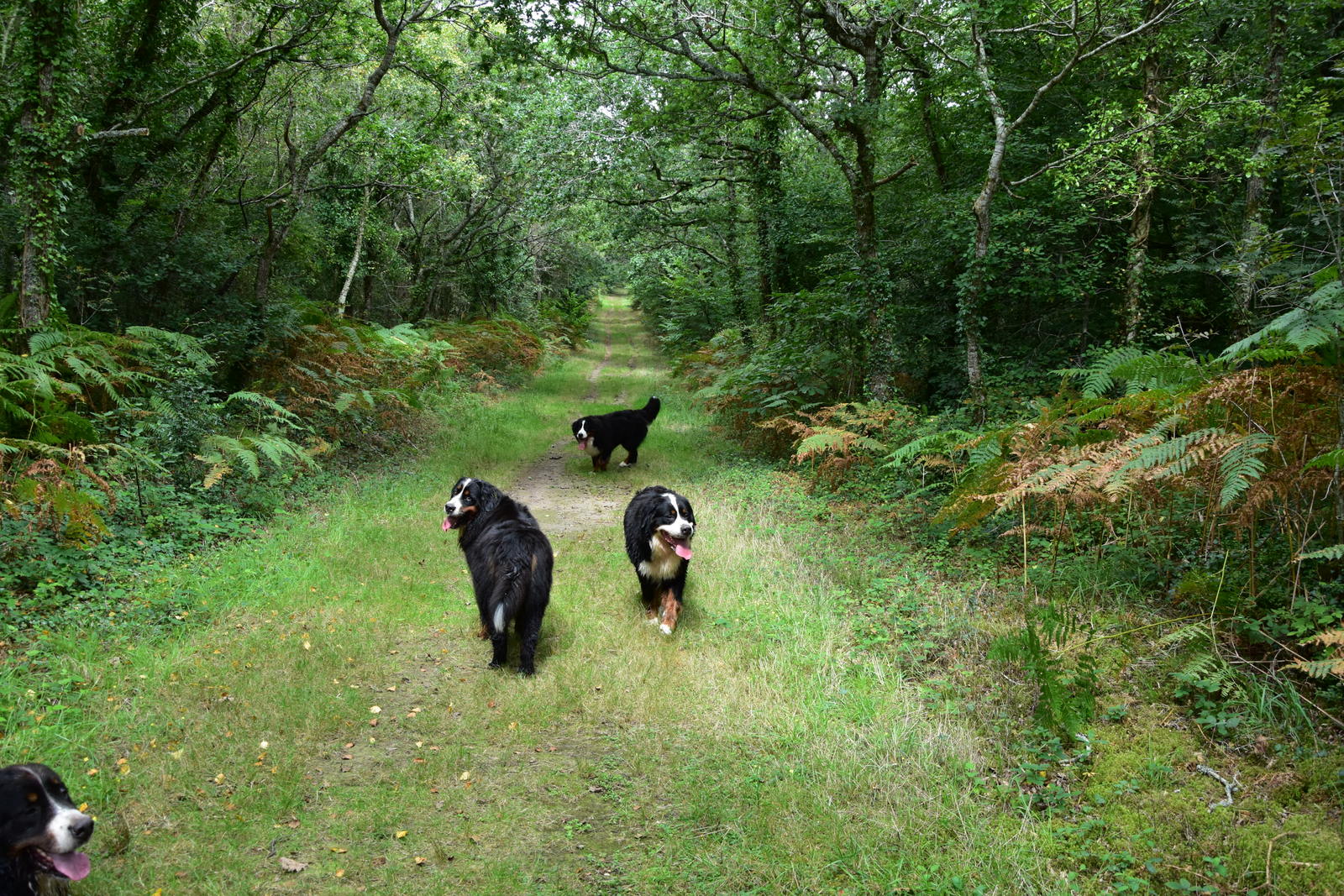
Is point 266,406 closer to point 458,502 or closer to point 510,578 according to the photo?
point 458,502

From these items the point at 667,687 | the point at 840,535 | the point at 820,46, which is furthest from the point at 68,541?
the point at 820,46

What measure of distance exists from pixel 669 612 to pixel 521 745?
185cm

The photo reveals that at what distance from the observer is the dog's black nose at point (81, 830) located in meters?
2.68

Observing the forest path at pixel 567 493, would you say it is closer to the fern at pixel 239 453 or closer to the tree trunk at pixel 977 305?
the fern at pixel 239 453

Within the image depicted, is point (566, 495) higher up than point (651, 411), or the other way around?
point (651, 411)

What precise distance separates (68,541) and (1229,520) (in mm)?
8752

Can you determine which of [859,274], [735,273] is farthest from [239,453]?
[735,273]

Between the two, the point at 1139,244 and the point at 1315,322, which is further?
the point at 1139,244

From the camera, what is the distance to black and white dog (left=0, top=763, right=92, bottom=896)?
2598 mm

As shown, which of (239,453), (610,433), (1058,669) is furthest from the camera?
(610,433)

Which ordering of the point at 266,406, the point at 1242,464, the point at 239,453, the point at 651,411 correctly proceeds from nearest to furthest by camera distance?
the point at 1242,464 < the point at 239,453 < the point at 266,406 < the point at 651,411

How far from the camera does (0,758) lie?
353cm

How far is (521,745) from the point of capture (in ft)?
14.3

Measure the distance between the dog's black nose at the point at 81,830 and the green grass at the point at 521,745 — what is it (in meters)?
0.48
